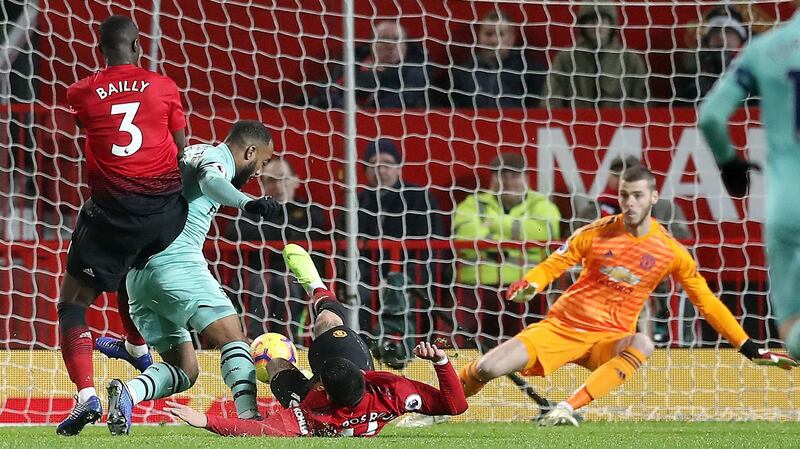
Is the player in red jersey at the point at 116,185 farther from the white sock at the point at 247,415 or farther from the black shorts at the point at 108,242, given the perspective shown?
the white sock at the point at 247,415

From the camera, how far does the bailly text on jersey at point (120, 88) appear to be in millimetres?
6539

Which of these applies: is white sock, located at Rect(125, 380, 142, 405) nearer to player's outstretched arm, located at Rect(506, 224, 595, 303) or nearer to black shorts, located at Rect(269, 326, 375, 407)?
black shorts, located at Rect(269, 326, 375, 407)

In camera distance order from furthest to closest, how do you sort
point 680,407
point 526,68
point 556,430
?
point 526,68, point 680,407, point 556,430

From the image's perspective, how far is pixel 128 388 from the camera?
253 inches

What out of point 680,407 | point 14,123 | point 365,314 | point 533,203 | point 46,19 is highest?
A: point 46,19

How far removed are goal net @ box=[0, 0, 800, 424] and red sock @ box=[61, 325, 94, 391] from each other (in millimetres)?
1995

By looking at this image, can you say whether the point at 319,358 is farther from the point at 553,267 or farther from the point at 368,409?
the point at 553,267

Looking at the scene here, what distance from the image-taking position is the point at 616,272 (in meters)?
8.07

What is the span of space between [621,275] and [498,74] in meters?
2.57

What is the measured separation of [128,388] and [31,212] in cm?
386

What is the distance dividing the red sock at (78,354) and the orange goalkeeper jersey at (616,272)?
2.67m

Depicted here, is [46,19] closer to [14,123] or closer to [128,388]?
[14,123]

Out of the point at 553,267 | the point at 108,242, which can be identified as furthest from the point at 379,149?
the point at 108,242

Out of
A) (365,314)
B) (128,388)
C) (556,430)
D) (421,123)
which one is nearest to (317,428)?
(128,388)
